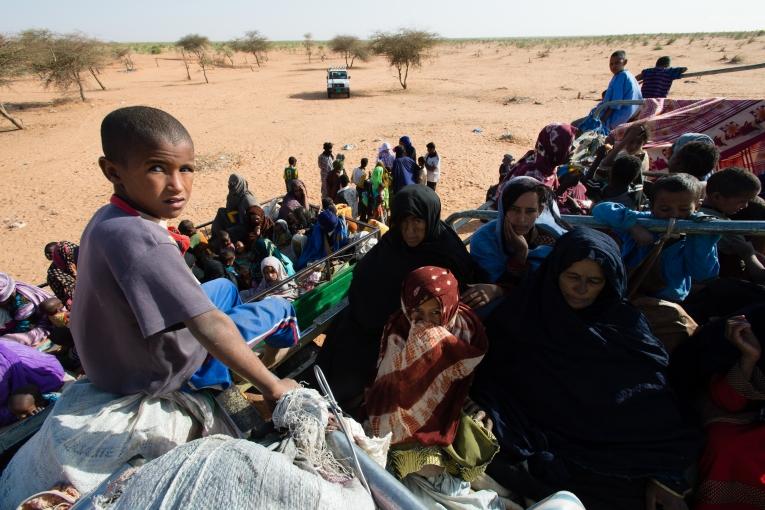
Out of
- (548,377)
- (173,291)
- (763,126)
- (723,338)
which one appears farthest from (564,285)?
(763,126)

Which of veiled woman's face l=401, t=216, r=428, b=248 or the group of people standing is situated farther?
the group of people standing

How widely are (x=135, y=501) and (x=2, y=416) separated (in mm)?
3266

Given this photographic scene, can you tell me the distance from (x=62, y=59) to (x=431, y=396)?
32.9m

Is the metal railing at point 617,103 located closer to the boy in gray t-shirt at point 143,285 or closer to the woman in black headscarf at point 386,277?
the woman in black headscarf at point 386,277

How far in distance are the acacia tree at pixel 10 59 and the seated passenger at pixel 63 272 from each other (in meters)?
21.8

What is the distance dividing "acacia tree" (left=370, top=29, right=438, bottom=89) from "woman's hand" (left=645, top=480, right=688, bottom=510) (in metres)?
29.3

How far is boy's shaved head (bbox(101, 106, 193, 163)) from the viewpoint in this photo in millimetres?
1266

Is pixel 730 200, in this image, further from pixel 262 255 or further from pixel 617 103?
pixel 262 255

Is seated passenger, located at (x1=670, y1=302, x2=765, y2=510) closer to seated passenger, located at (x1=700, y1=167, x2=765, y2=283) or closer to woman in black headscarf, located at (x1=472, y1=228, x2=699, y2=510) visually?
woman in black headscarf, located at (x1=472, y1=228, x2=699, y2=510)

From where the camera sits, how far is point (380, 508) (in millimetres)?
1035

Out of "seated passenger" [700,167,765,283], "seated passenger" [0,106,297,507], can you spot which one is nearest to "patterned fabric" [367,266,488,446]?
"seated passenger" [0,106,297,507]

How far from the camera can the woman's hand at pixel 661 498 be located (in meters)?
1.83

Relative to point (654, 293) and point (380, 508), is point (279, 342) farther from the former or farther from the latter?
point (654, 293)

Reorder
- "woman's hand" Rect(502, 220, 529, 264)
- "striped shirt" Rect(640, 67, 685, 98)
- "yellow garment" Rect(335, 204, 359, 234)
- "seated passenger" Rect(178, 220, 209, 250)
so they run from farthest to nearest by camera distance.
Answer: "striped shirt" Rect(640, 67, 685, 98) < "yellow garment" Rect(335, 204, 359, 234) < "seated passenger" Rect(178, 220, 209, 250) < "woman's hand" Rect(502, 220, 529, 264)
